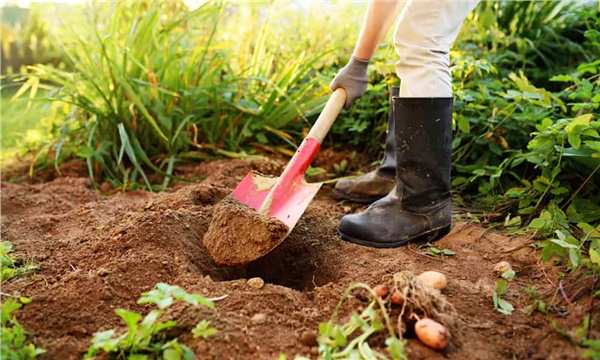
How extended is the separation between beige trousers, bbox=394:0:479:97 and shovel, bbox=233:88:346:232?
0.31m

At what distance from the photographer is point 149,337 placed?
1279 millimetres

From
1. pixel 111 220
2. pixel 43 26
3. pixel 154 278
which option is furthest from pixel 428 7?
pixel 43 26

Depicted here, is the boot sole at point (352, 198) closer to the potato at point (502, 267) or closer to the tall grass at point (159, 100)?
the tall grass at point (159, 100)

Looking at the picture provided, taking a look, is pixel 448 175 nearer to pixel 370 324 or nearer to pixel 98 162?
pixel 370 324

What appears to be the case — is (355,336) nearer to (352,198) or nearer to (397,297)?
(397,297)

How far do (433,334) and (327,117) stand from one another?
1033 millimetres

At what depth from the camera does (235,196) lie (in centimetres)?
207

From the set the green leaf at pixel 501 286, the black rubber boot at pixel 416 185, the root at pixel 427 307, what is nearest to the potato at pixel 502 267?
the green leaf at pixel 501 286

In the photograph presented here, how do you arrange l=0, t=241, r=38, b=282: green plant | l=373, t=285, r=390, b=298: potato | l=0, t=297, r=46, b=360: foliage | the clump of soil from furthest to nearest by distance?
the clump of soil
l=0, t=241, r=38, b=282: green plant
l=373, t=285, r=390, b=298: potato
l=0, t=297, r=46, b=360: foliage

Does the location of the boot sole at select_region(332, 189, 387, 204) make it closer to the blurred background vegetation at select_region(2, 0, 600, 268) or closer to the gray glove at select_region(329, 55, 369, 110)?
the blurred background vegetation at select_region(2, 0, 600, 268)

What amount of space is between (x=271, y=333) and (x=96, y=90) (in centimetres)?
215

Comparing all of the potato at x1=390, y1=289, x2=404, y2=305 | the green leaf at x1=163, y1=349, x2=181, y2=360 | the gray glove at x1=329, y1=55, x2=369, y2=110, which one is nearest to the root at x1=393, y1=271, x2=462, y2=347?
Answer: the potato at x1=390, y1=289, x2=404, y2=305

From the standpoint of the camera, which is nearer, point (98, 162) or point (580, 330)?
point (580, 330)

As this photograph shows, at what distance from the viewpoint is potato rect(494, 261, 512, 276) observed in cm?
176
